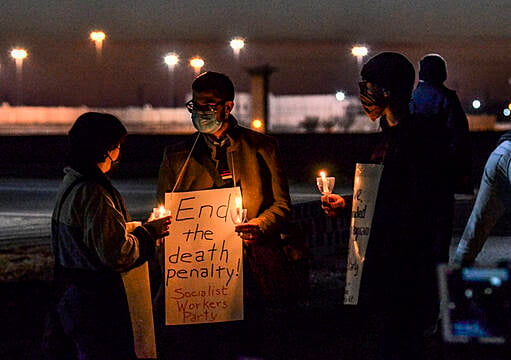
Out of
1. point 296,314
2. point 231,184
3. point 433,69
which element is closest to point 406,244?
point 231,184

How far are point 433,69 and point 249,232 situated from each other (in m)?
3.59

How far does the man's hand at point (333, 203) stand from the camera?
5.79 m

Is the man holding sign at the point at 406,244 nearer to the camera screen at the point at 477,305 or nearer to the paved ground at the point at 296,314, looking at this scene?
the paved ground at the point at 296,314

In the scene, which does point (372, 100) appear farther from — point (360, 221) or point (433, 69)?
point (433, 69)

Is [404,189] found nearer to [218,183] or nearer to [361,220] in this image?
[361,220]

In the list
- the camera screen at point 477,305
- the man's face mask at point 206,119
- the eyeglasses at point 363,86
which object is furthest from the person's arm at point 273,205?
the camera screen at point 477,305

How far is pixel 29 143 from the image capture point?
148 ft

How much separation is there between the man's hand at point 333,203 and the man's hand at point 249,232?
409 millimetres

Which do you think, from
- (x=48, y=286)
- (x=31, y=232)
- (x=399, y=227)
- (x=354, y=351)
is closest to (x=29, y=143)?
(x=31, y=232)

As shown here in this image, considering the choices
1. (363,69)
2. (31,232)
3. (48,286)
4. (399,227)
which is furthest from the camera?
(31,232)

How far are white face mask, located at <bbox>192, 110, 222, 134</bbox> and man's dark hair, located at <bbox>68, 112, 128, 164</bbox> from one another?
0.65 m

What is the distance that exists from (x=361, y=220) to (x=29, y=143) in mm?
40978

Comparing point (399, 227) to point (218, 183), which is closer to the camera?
point (399, 227)

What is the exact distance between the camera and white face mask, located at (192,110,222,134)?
5652 mm
